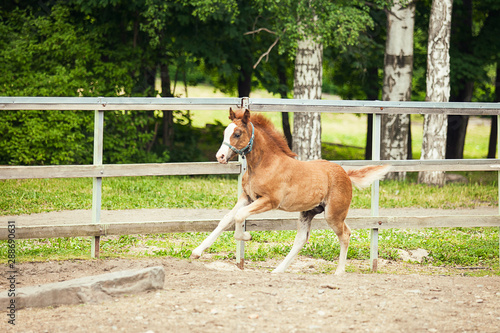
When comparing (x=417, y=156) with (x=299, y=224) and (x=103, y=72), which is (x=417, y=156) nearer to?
(x=103, y=72)

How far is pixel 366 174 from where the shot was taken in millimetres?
7047

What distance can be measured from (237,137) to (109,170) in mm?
1625

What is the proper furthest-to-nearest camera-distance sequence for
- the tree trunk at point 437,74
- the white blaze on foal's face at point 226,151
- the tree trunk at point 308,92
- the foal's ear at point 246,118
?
the tree trunk at point 308,92 → the tree trunk at point 437,74 → the foal's ear at point 246,118 → the white blaze on foal's face at point 226,151

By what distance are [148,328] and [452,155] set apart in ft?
62.2

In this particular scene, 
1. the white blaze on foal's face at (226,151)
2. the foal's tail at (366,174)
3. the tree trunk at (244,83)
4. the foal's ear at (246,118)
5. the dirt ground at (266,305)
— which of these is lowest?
the dirt ground at (266,305)

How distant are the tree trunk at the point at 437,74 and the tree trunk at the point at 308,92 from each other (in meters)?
2.61

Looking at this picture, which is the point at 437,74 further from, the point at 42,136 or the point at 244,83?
the point at 42,136

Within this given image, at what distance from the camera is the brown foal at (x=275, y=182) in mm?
6125

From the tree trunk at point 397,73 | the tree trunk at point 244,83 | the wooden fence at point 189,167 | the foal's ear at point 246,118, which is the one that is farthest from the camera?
the tree trunk at point 244,83

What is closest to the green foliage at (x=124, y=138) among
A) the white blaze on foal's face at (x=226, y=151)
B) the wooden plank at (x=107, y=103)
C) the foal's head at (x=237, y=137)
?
the wooden plank at (x=107, y=103)

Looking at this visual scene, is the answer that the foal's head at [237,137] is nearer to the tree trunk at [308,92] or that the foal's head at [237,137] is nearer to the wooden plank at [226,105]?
the wooden plank at [226,105]

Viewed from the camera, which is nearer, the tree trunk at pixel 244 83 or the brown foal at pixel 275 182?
the brown foal at pixel 275 182

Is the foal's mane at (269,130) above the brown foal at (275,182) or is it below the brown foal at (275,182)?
above

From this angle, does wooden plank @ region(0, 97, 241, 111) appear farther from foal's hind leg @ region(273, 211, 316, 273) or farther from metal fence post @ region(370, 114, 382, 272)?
metal fence post @ region(370, 114, 382, 272)
